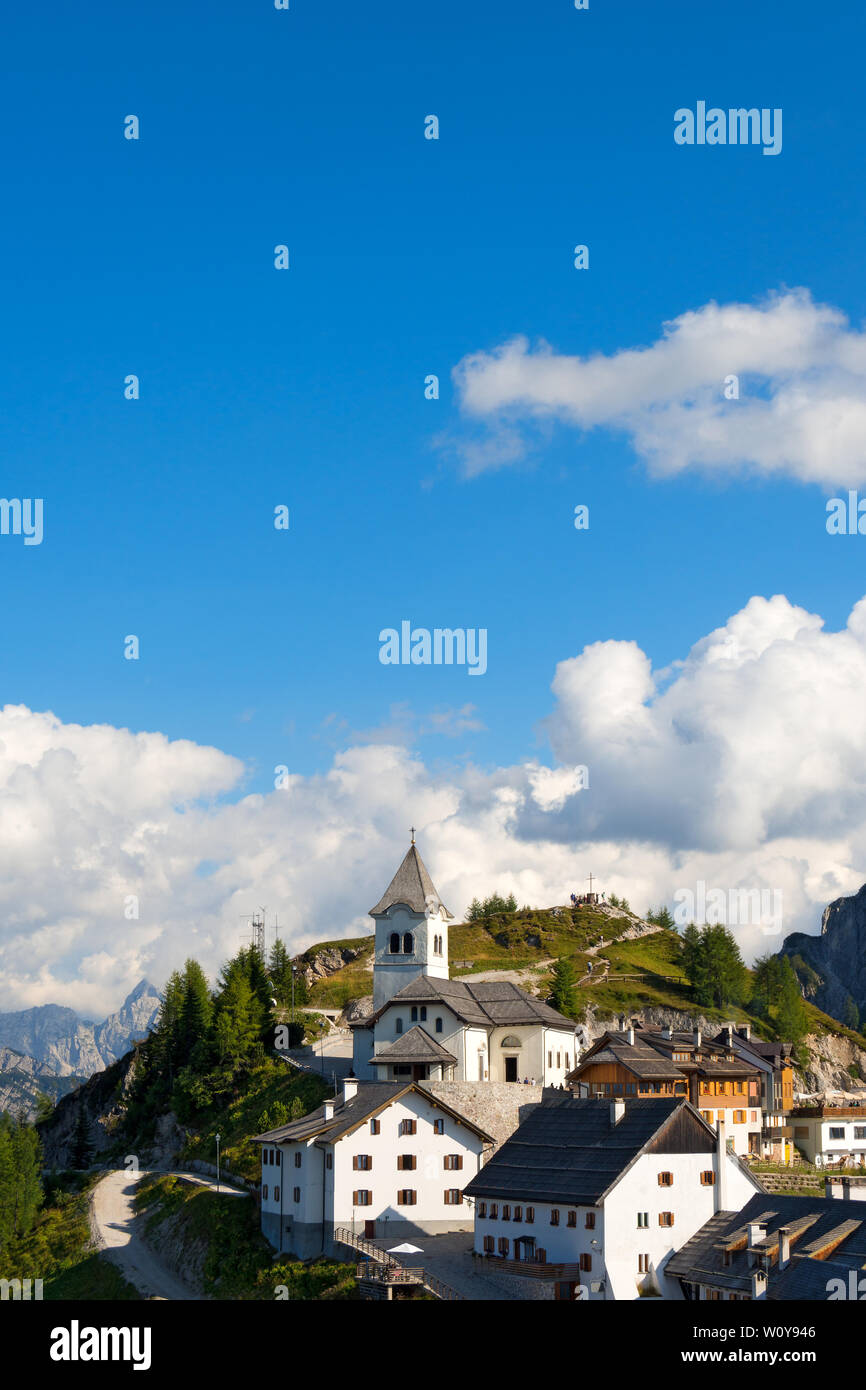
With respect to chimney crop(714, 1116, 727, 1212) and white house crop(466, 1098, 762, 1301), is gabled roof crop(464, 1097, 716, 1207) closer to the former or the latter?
white house crop(466, 1098, 762, 1301)

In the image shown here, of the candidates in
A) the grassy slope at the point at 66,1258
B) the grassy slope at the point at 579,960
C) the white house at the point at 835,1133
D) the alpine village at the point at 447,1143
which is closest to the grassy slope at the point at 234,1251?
the alpine village at the point at 447,1143

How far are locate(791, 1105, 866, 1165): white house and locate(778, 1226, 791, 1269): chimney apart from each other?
40.5m

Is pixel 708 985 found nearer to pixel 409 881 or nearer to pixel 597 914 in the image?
pixel 597 914

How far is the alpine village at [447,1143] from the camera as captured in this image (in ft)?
197

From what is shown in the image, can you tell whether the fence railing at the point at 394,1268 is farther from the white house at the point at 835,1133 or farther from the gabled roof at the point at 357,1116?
the white house at the point at 835,1133

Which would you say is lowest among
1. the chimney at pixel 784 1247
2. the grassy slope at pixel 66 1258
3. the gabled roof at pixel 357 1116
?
the grassy slope at pixel 66 1258

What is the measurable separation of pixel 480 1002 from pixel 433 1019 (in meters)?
6.74

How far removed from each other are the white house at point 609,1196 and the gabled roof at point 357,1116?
6.59m

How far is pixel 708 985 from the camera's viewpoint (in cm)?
13688

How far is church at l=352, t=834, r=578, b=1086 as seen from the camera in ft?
287

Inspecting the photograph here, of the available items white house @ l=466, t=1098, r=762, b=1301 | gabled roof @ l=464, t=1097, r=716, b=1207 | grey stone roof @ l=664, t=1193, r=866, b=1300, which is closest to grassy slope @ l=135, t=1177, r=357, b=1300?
white house @ l=466, t=1098, r=762, b=1301
